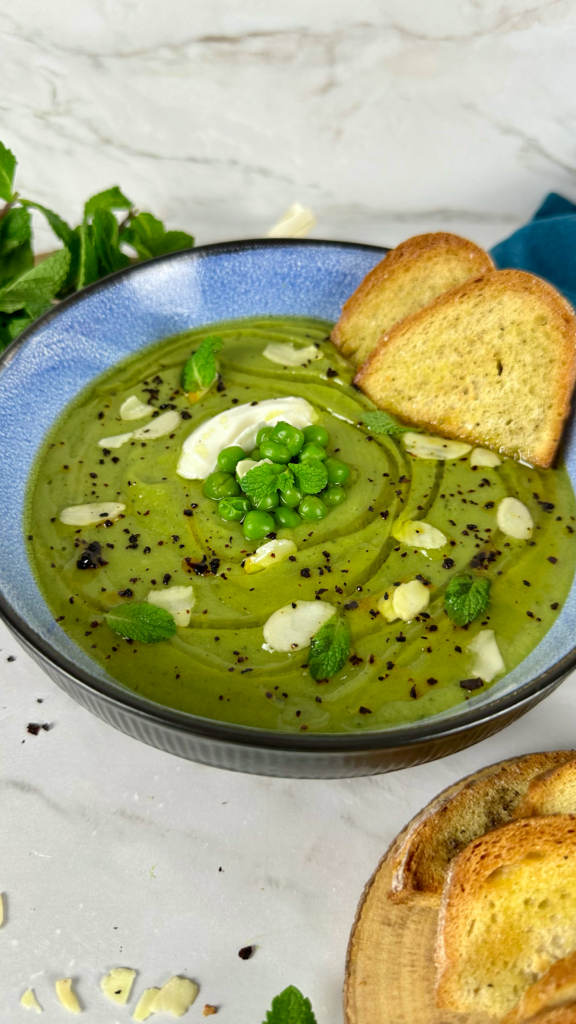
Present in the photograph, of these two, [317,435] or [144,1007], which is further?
[317,435]

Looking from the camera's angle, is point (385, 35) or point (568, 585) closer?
point (568, 585)

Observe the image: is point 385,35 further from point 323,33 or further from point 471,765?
point 471,765

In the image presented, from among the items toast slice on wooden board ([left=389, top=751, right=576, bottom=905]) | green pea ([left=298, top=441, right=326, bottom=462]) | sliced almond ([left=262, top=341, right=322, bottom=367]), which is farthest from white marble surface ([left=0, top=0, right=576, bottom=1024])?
sliced almond ([left=262, top=341, right=322, bottom=367])

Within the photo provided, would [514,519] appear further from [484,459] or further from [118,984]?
[118,984]

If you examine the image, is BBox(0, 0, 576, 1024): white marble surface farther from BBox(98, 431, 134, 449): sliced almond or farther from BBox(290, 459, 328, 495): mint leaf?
BBox(290, 459, 328, 495): mint leaf

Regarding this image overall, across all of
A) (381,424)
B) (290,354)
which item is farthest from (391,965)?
(290,354)

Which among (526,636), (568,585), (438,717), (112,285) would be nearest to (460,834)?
(438,717)
